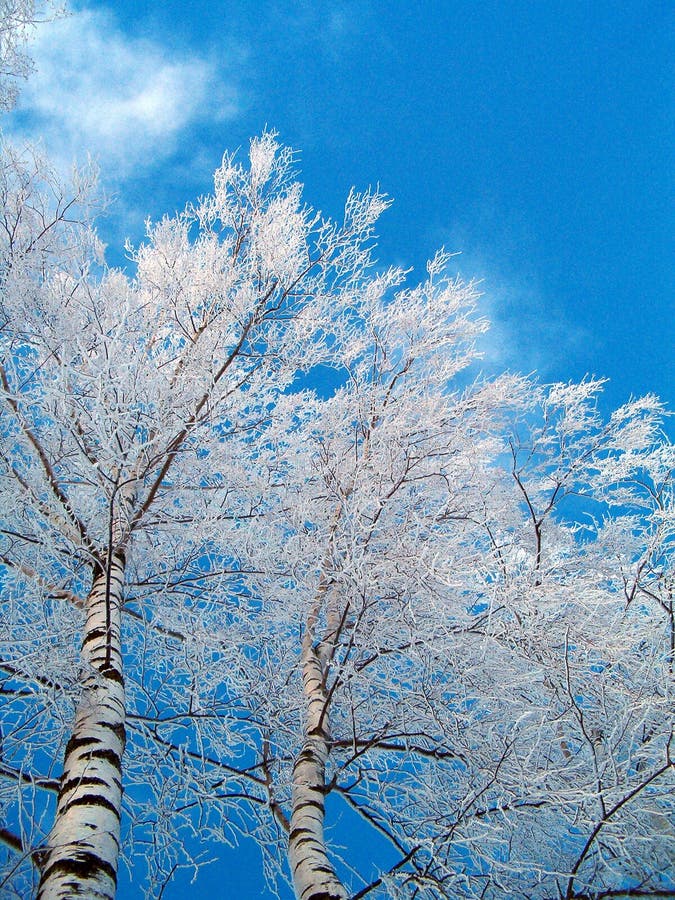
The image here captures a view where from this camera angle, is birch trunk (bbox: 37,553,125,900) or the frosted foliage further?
the frosted foliage

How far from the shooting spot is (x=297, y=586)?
14.0ft

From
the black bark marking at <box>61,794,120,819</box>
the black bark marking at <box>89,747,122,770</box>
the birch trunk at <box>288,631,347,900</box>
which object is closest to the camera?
the black bark marking at <box>61,794,120,819</box>

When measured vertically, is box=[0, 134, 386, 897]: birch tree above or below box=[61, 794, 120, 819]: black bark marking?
above

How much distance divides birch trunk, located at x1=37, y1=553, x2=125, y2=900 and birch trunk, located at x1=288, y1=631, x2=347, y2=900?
1.03 metres

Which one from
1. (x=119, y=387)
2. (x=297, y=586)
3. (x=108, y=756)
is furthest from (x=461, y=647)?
(x=119, y=387)

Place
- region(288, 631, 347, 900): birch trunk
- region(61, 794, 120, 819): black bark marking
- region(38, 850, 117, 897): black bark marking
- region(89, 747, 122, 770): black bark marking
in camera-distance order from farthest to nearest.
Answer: region(288, 631, 347, 900): birch trunk → region(89, 747, 122, 770): black bark marking → region(61, 794, 120, 819): black bark marking → region(38, 850, 117, 897): black bark marking

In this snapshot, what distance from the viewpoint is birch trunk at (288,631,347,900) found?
9.55ft

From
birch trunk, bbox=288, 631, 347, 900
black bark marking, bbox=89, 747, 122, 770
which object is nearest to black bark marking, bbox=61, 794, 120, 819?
black bark marking, bbox=89, 747, 122, 770

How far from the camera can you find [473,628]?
3.57 meters

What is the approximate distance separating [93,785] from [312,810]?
1327 millimetres

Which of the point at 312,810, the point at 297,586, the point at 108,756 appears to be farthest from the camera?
the point at 297,586

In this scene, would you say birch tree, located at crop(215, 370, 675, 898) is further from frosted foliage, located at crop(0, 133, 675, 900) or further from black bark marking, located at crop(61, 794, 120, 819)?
black bark marking, located at crop(61, 794, 120, 819)

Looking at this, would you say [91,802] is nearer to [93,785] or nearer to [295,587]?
[93,785]

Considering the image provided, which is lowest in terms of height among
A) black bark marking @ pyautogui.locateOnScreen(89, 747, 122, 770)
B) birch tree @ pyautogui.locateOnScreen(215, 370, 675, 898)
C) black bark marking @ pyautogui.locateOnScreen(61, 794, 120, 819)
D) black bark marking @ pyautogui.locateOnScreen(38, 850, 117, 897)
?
black bark marking @ pyautogui.locateOnScreen(38, 850, 117, 897)
